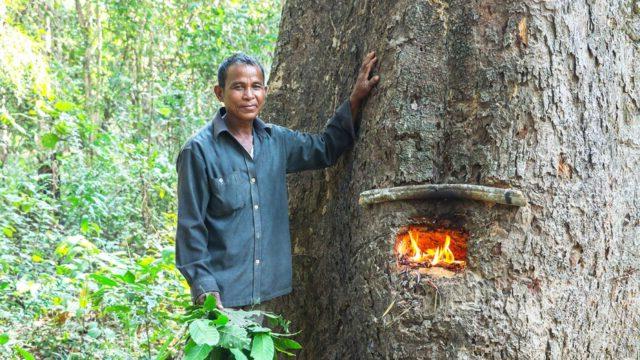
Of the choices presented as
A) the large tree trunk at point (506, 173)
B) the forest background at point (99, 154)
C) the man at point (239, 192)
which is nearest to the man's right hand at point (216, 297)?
the man at point (239, 192)

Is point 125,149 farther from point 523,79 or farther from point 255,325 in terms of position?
point 523,79

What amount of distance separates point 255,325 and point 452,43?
1.77 metres

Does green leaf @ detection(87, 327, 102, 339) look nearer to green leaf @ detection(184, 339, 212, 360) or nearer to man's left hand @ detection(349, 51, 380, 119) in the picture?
green leaf @ detection(184, 339, 212, 360)

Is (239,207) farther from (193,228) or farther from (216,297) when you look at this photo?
(216,297)

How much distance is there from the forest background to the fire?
2342 mm

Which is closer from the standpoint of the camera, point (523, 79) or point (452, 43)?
point (523, 79)

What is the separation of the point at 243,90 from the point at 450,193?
52.5 inches

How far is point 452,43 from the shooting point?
3471 millimetres

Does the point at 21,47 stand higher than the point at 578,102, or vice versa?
the point at 21,47

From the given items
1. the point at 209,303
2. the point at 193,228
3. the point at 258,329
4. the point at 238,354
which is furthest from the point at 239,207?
the point at 238,354

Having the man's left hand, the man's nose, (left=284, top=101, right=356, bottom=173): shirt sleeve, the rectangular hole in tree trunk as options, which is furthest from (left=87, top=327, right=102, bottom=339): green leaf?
the rectangular hole in tree trunk

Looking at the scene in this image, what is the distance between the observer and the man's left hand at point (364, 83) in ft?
12.1

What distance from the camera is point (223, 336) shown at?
329 centimetres

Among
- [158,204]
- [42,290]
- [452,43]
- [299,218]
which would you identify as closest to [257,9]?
[158,204]
